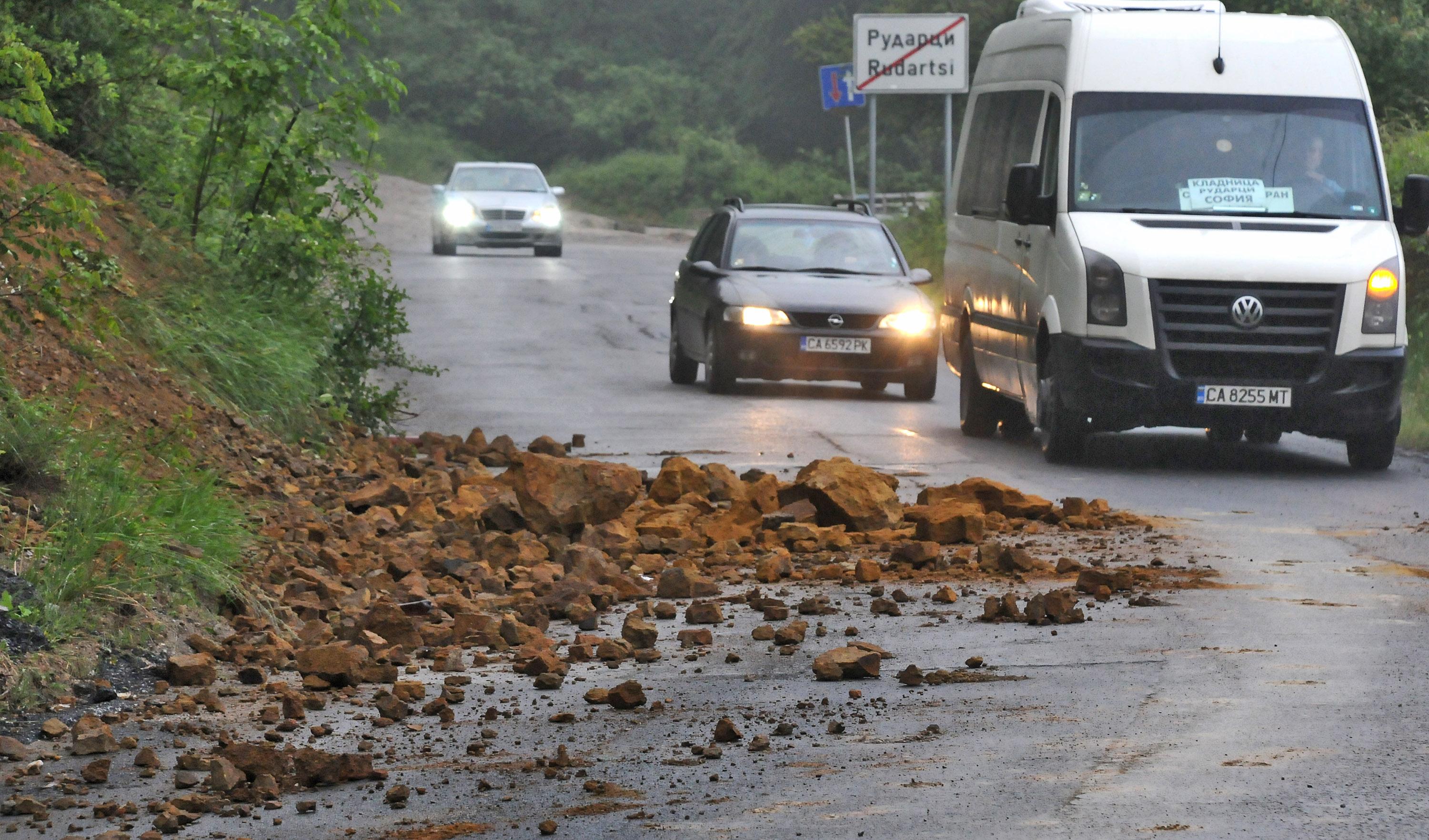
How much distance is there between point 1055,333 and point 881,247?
6.47 m

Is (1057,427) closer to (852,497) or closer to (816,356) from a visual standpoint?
(852,497)

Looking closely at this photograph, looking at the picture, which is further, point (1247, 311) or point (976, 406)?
point (976, 406)

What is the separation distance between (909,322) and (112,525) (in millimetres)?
11347

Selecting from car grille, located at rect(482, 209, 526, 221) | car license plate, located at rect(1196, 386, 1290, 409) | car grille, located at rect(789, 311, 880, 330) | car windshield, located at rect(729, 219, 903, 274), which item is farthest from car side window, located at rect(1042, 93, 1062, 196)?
car grille, located at rect(482, 209, 526, 221)

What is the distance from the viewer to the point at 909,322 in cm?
1838

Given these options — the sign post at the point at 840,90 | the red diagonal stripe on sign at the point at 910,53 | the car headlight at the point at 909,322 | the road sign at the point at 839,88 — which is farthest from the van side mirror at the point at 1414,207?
the road sign at the point at 839,88

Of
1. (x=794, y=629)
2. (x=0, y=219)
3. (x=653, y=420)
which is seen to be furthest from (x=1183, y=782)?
(x=653, y=420)

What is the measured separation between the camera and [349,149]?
13734 mm

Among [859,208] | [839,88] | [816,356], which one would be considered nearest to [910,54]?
[839,88]

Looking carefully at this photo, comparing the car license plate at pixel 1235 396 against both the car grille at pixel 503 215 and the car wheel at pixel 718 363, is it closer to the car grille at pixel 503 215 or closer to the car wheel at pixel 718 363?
the car wheel at pixel 718 363

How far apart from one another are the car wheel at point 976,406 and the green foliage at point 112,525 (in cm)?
747

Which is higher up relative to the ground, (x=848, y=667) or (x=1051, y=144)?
(x=1051, y=144)

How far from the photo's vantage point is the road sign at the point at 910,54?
27.8 metres

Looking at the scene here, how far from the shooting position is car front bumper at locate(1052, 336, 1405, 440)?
13.0 meters
